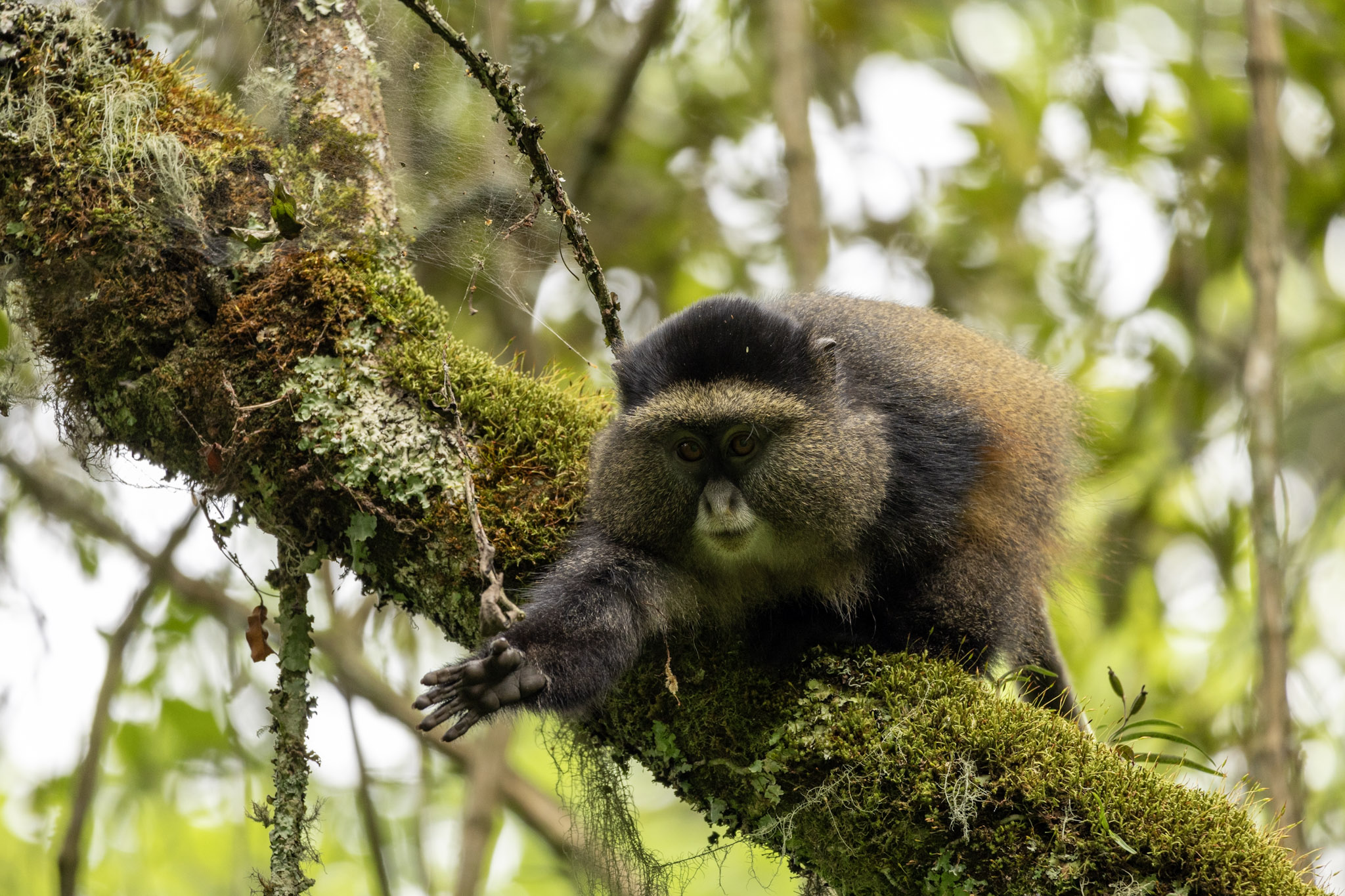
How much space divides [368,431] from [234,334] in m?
0.56

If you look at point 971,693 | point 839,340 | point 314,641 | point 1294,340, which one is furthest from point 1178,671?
point 314,641

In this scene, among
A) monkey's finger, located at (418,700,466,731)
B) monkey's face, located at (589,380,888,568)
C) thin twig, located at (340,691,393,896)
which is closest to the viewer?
monkey's finger, located at (418,700,466,731)

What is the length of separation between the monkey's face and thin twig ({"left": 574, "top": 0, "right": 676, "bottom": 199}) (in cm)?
385

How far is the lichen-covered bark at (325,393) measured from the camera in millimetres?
3051

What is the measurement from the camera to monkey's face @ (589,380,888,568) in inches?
145

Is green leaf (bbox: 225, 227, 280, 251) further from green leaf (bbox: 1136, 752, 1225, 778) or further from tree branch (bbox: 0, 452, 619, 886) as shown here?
green leaf (bbox: 1136, 752, 1225, 778)

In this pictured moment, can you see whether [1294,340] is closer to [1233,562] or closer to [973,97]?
[1233,562]

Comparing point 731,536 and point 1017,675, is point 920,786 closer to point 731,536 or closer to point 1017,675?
point 731,536

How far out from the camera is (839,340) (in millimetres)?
4246

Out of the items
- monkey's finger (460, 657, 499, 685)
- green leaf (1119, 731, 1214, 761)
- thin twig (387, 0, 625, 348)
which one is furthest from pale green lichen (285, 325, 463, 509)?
green leaf (1119, 731, 1214, 761)

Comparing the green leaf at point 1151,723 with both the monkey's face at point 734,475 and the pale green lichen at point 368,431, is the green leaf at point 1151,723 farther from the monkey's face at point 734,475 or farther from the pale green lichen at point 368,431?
the pale green lichen at point 368,431

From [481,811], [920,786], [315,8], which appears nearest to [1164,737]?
[920,786]

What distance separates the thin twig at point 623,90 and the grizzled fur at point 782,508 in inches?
133

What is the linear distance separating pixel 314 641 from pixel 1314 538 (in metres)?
6.36
